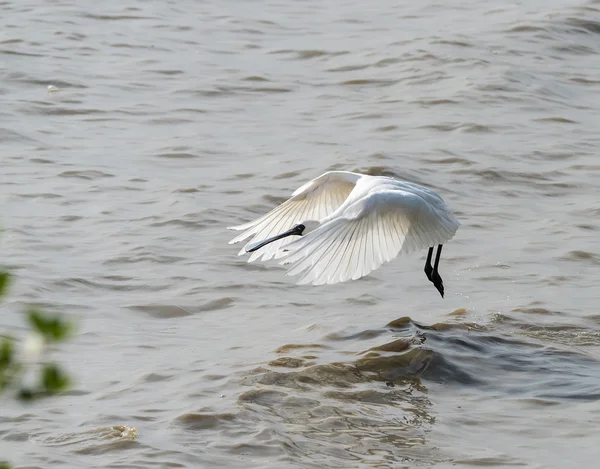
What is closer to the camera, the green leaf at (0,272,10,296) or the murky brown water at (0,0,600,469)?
the green leaf at (0,272,10,296)

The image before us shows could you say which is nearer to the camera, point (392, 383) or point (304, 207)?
point (392, 383)

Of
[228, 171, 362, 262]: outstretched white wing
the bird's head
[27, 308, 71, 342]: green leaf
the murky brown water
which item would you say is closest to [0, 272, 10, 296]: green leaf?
[27, 308, 71, 342]: green leaf

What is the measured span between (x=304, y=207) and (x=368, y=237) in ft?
4.24

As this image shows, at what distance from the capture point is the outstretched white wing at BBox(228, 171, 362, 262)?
739 centimetres

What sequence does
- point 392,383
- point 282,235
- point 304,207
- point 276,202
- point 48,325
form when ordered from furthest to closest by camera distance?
point 276,202, point 304,207, point 282,235, point 392,383, point 48,325

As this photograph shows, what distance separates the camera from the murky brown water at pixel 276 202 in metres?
5.55

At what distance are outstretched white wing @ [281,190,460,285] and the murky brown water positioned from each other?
651mm

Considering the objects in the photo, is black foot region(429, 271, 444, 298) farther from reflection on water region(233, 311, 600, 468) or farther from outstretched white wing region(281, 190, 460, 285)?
outstretched white wing region(281, 190, 460, 285)

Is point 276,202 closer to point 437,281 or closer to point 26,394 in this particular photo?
point 437,281

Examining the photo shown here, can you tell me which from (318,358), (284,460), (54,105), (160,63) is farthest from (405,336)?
(160,63)

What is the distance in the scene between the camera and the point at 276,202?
967 centimetres

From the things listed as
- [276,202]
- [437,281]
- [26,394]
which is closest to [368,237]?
[437,281]

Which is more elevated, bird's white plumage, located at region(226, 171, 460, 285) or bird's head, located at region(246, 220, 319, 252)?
bird's white plumage, located at region(226, 171, 460, 285)

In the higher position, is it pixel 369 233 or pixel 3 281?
pixel 3 281
